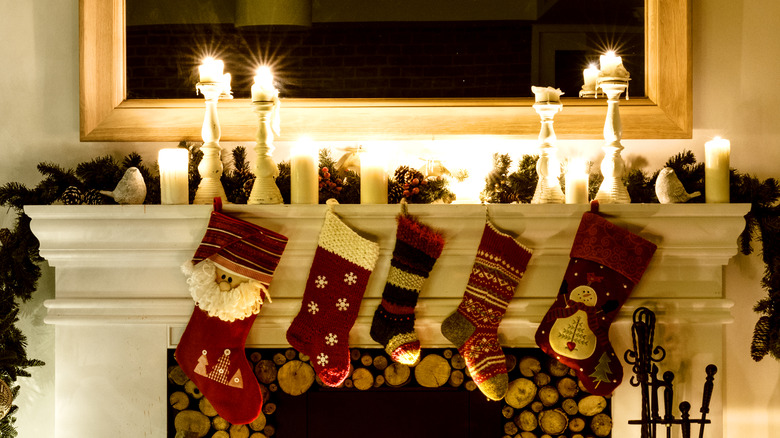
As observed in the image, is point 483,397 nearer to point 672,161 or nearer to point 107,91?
point 672,161

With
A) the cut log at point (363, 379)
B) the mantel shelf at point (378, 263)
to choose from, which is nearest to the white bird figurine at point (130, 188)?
the mantel shelf at point (378, 263)

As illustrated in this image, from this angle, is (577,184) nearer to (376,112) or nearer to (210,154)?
(376,112)

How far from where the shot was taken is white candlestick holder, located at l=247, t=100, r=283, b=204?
1.90 meters

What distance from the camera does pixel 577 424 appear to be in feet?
6.48

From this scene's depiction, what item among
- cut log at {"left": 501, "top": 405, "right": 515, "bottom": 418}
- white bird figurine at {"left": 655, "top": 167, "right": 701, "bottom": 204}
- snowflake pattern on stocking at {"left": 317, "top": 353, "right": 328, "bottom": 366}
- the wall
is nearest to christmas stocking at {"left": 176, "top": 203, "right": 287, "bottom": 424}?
snowflake pattern on stocking at {"left": 317, "top": 353, "right": 328, "bottom": 366}

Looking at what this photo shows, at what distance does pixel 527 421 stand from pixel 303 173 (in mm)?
942

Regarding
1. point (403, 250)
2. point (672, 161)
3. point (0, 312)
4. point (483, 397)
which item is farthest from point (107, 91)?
point (672, 161)

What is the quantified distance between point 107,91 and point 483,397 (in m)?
1.45

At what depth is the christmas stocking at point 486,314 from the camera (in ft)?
6.16

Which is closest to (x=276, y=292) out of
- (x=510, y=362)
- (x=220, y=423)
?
(x=220, y=423)

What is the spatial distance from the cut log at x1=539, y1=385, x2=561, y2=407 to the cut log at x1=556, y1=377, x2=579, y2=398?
0.02 metres

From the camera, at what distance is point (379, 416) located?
2.01 m

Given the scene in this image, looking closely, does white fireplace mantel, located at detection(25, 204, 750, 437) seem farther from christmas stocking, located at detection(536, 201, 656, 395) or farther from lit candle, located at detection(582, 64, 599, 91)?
lit candle, located at detection(582, 64, 599, 91)

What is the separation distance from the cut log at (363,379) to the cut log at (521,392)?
392 millimetres
